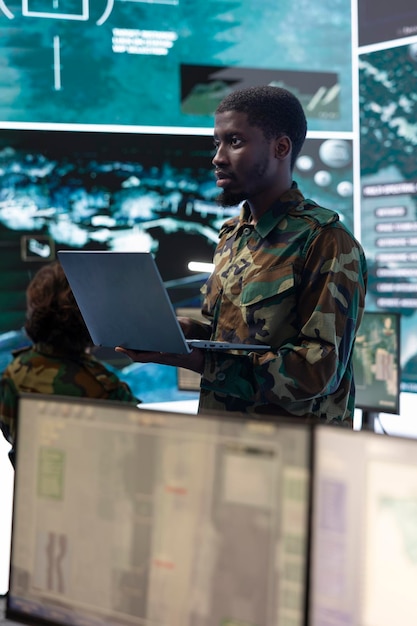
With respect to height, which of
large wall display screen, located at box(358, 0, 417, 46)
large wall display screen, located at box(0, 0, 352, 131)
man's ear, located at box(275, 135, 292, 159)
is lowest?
man's ear, located at box(275, 135, 292, 159)

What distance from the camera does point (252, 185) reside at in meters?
1.95

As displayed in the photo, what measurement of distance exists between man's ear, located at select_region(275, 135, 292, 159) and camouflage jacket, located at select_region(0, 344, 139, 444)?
0.71 meters

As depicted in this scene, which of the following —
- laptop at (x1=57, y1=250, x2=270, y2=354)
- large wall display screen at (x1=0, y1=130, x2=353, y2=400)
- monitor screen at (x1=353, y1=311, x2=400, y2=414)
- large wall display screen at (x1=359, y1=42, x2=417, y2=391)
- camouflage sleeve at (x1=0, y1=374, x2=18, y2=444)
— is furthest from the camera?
large wall display screen at (x1=359, y1=42, x2=417, y2=391)

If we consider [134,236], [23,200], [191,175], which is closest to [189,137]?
[191,175]

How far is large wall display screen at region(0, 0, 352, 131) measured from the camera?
3924mm

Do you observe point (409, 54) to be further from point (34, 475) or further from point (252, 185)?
point (34, 475)

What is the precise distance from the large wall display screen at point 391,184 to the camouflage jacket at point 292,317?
238cm

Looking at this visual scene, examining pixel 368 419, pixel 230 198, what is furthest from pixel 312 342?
pixel 368 419

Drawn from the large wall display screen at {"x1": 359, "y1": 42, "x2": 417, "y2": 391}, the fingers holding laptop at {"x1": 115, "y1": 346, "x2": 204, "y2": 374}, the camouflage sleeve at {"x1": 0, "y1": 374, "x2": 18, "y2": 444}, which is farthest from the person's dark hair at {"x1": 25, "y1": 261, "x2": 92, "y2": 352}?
the large wall display screen at {"x1": 359, "y1": 42, "x2": 417, "y2": 391}

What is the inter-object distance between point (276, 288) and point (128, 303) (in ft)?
1.06

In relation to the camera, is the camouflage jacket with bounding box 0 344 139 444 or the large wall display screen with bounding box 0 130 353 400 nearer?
the camouflage jacket with bounding box 0 344 139 444

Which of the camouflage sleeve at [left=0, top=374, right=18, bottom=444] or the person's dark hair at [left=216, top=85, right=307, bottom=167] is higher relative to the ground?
the person's dark hair at [left=216, top=85, right=307, bottom=167]

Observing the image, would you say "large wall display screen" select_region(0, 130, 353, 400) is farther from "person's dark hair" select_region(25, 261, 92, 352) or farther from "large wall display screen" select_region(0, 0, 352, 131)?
"person's dark hair" select_region(25, 261, 92, 352)

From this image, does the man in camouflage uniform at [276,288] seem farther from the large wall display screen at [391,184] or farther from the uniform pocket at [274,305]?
the large wall display screen at [391,184]
